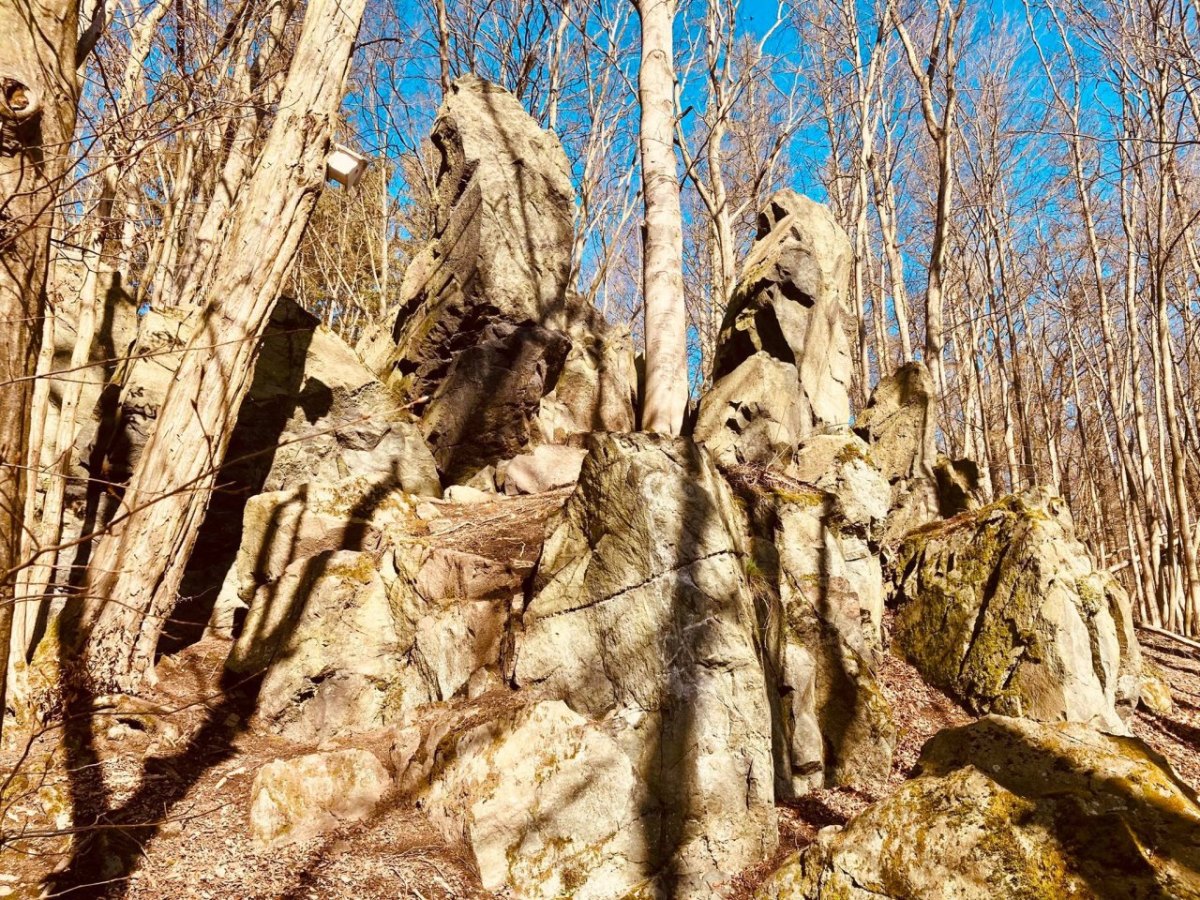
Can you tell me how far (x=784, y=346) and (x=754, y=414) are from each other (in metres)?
1.59

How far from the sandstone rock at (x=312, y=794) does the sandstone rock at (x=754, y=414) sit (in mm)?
6628

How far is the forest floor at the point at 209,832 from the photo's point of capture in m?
3.26

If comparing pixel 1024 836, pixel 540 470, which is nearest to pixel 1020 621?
pixel 1024 836

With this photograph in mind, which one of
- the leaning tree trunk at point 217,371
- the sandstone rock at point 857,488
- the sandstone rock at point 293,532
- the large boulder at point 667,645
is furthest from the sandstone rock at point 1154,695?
the leaning tree trunk at point 217,371

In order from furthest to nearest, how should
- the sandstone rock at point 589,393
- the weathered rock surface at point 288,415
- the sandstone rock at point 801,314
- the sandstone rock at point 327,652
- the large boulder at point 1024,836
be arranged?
the sandstone rock at point 801,314 < the sandstone rock at point 589,393 < the weathered rock surface at point 288,415 < the sandstone rock at point 327,652 < the large boulder at point 1024,836

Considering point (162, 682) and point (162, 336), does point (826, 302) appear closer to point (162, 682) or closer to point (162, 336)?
point (162, 336)

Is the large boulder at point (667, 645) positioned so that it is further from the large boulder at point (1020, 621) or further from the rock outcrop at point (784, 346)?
the rock outcrop at point (784, 346)

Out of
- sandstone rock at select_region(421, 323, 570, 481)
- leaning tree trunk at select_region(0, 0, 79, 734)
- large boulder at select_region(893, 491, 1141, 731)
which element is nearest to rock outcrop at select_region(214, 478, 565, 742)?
sandstone rock at select_region(421, 323, 570, 481)

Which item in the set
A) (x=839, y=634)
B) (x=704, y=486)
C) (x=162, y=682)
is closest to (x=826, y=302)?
(x=839, y=634)

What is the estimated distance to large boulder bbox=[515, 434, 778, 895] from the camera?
3.92 metres

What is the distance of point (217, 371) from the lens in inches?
202

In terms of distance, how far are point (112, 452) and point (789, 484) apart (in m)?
7.03

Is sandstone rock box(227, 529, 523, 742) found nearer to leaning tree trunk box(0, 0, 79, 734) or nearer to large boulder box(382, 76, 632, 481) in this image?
large boulder box(382, 76, 632, 481)

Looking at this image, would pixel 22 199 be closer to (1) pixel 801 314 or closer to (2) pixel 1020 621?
(2) pixel 1020 621
